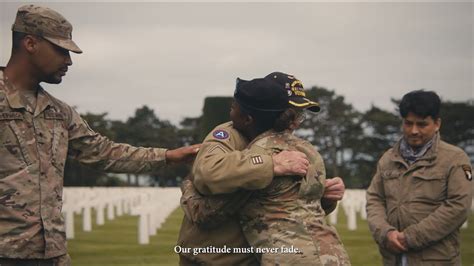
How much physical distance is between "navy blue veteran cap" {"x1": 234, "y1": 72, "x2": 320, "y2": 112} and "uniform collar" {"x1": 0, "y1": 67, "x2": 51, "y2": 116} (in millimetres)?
1088

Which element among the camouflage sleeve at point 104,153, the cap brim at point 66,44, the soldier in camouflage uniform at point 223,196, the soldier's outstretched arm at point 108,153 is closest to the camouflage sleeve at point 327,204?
the soldier in camouflage uniform at point 223,196

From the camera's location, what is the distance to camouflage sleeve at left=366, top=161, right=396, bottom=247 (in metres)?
5.07

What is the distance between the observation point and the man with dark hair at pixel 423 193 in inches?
191

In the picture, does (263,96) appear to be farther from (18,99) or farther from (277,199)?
(18,99)

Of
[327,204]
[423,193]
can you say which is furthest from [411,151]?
[327,204]

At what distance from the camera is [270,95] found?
3602mm

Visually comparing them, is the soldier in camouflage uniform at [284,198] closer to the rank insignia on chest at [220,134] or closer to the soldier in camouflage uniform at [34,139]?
the rank insignia on chest at [220,134]

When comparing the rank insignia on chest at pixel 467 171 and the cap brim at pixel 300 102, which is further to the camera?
the rank insignia on chest at pixel 467 171

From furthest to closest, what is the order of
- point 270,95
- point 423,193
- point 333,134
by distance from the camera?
1. point 333,134
2. point 423,193
3. point 270,95

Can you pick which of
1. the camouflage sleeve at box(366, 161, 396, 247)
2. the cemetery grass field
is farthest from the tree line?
the camouflage sleeve at box(366, 161, 396, 247)

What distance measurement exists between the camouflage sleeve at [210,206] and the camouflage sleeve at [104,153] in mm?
784

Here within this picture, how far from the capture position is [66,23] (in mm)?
4156

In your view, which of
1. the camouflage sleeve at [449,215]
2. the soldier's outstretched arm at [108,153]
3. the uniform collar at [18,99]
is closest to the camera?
the uniform collar at [18,99]

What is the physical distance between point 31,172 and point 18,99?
0.39 metres
